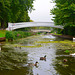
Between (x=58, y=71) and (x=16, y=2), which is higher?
(x=16, y=2)

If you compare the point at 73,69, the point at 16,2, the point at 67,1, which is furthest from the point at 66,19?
the point at 73,69

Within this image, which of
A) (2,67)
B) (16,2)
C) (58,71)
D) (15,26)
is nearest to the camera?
(58,71)

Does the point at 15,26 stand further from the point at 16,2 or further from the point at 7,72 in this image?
the point at 7,72

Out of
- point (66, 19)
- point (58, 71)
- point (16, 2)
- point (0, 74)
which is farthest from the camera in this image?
point (16, 2)

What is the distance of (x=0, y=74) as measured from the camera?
758 cm

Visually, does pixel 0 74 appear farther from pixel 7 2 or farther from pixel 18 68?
pixel 7 2

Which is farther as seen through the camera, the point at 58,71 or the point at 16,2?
the point at 16,2

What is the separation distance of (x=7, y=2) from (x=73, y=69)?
1003 inches

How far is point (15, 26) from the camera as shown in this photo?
168 ft

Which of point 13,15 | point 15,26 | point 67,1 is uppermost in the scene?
point 67,1

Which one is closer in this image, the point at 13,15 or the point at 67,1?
the point at 67,1

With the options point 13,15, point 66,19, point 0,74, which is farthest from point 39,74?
point 13,15

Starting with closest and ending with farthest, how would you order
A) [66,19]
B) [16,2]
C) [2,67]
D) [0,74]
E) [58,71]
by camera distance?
1. [0,74]
2. [58,71]
3. [2,67]
4. [66,19]
5. [16,2]

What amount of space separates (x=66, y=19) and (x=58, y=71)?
2353 centimetres
